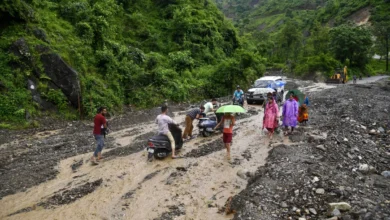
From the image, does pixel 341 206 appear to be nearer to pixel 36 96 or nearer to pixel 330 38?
pixel 36 96

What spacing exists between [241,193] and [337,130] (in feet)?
25.6

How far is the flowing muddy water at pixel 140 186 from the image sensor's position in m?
7.57

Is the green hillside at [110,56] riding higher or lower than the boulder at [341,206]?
higher

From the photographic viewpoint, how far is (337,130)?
45.6 ft

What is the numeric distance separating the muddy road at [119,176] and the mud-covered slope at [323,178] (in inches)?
26.1

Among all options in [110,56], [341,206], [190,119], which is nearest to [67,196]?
[190,119]

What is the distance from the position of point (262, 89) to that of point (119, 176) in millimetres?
15155

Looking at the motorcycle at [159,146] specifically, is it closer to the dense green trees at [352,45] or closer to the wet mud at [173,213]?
the wet mud at [173,213]

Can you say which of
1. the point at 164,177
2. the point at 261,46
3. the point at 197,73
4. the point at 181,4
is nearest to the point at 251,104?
the point at 197,73

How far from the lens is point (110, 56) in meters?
23.3

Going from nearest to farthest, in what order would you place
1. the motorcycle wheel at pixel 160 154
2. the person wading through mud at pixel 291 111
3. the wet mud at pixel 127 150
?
the motorcycle wheel at pixel 160 154
the wet mud at pixel 127 150
the person wading through mud at pixel 291 111

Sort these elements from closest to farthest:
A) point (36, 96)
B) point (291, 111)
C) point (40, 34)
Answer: point (291, 111) → point (36, 96) → point (40, 34)

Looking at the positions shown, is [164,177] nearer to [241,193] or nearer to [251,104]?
[241,193]

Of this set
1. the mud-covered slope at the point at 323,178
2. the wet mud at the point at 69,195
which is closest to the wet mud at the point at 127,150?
the wet mud at the point at 69,195
